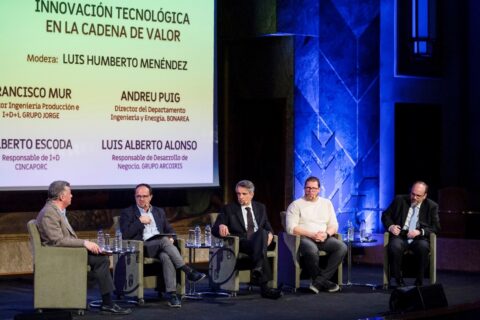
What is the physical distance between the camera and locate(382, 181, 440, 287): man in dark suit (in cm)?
984

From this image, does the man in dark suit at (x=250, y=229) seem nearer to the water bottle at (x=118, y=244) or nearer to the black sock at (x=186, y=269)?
the black sock at (x=186, y=269)

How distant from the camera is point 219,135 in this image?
41.6 ft

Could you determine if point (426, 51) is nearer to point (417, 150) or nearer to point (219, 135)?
point (417, 150)

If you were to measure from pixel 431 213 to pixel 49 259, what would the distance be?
3.52 meters

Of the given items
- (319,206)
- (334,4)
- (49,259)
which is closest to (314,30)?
(334,4)

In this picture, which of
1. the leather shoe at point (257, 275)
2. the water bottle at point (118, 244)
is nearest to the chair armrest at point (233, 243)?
the leather shoe at point (257, 275)

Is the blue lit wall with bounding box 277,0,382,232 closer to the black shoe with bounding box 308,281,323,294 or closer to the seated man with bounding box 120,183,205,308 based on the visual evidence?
the black shoe with bounding box 308,281,323,294

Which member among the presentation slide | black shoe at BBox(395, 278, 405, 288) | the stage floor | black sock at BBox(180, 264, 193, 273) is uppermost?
the presentation slide

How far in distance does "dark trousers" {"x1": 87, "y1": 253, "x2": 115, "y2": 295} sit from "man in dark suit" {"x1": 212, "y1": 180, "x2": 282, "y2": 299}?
1372mm

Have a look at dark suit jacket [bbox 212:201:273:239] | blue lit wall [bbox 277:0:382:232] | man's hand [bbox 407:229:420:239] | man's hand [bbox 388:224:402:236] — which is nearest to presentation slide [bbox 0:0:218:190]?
blue lit wall [bbox 277:0:382:232]

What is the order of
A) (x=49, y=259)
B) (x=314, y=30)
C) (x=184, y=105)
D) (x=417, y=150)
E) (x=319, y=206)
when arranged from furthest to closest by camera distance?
(x=417, y=150) → (x=314, y=30) → (x=184, y=105) → (x=319, y=206) → (x=49, y=259)

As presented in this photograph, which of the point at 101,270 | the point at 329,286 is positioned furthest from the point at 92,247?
the point at 329,286

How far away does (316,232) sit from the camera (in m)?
9.78

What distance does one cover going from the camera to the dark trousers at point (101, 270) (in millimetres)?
8312
